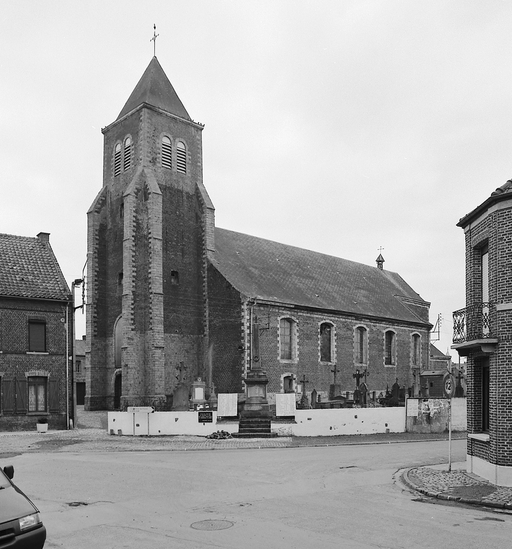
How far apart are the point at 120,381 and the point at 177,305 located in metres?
5.79

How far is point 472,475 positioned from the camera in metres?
14.9

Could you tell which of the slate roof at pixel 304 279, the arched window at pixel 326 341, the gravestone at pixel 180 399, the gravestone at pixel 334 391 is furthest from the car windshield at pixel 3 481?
the arched window at pixel 326 341

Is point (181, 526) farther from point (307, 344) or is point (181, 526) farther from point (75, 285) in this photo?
point (307, 344)

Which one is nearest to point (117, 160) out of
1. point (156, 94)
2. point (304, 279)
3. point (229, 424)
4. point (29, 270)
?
point (156, 94)

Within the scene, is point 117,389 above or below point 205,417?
below

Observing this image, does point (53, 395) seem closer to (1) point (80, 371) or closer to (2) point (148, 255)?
(2) point (148, 255)

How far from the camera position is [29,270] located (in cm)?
3047

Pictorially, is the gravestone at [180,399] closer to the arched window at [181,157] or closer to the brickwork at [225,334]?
the brickwork at [225,334]

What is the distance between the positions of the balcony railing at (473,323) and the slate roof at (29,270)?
782 inches

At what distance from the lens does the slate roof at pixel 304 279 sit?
40.9m

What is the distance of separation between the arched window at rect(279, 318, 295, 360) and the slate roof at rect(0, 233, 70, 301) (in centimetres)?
1425

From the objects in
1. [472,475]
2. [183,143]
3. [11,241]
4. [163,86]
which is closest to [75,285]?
[11,241]

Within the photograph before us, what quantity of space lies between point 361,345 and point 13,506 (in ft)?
133

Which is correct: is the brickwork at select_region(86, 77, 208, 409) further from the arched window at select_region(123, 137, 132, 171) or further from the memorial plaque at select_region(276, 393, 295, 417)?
the memorial plaque at select_region(276, 393, 295, 417)
